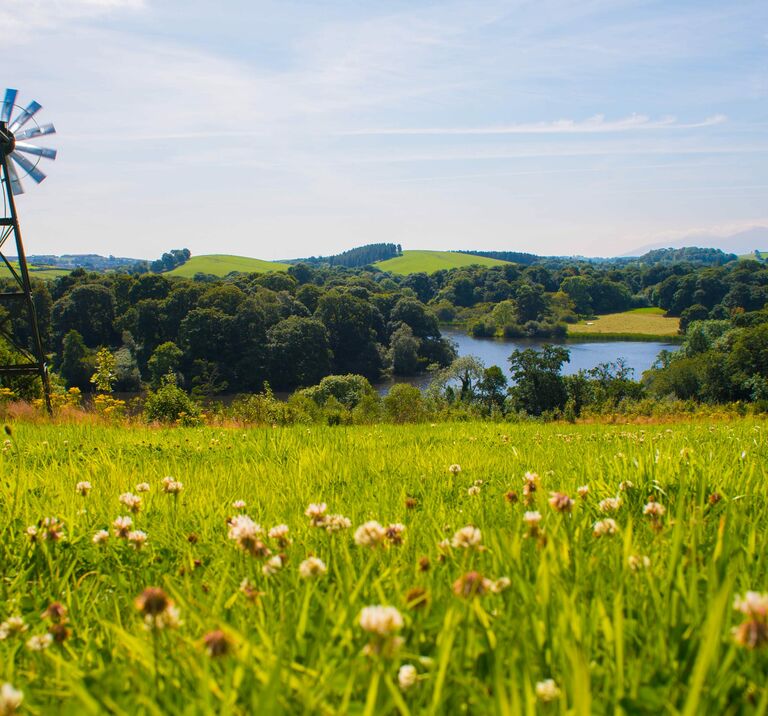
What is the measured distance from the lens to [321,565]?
1.66m

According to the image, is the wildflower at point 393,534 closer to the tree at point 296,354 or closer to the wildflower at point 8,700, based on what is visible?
the wildflower at point 8,700

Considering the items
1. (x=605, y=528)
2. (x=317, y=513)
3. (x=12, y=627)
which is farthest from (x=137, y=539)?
(x=605, y=528)

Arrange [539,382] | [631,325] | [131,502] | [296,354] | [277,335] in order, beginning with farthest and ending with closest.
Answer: [631,325] → [277,335] → [296,354] → [539,382] → [131,502]

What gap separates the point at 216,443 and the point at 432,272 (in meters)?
189

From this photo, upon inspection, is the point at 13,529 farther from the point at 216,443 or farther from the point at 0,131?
the point at 0,131

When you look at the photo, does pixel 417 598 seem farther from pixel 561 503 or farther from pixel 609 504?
pixel 609 504

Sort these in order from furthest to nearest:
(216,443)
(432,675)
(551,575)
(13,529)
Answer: (216,443) < (13,529) < (551,575) < (432,675)

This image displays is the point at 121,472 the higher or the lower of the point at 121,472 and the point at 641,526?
the lower

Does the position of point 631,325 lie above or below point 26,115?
below

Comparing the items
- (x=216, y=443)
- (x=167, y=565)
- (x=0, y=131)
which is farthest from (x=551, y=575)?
(x=0, y=131)

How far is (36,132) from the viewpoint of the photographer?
18.5 metres

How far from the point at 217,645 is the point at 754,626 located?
39.5 inches

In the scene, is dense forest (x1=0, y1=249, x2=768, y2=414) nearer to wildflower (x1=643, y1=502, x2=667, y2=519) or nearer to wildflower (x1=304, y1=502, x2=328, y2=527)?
wildflower (x1=643, y1=502, x2=667, y2=519)

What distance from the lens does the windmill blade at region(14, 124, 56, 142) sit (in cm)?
1823
